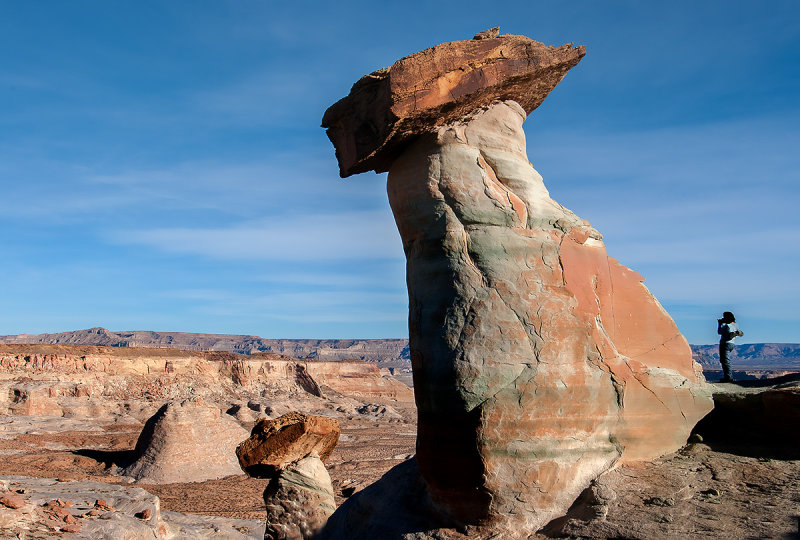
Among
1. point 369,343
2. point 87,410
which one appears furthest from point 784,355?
point 87,410

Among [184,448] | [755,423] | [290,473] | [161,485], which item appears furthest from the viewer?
[184,448]

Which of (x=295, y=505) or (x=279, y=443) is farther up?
(x=279, y=443)

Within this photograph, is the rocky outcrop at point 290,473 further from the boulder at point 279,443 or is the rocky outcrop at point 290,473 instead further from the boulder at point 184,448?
the boulder at point 184,448

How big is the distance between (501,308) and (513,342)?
216mm

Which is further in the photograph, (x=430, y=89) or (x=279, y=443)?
(x=279, y=443)

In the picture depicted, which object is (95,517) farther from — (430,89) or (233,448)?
(233,448)

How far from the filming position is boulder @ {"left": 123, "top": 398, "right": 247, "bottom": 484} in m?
14.4

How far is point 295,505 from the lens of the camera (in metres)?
5.29

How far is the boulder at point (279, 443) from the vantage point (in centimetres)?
533

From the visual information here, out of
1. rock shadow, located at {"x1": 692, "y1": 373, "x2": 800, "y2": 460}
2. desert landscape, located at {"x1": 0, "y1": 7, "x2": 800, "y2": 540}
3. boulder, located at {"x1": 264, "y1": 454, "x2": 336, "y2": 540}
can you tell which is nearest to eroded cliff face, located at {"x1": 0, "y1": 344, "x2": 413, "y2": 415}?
boulder, located at {"x1": 264, "y1": 454, "x2": 336, "y2": 540}

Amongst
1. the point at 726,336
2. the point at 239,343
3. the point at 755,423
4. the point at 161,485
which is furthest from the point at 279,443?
the point at 239,343

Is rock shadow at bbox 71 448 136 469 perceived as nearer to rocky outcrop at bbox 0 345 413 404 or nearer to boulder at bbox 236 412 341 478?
rocky outcrop at bbox 0 345 413 404

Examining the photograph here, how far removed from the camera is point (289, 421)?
17.9ft

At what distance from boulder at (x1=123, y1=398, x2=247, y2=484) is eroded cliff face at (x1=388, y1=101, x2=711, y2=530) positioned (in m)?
11.9
